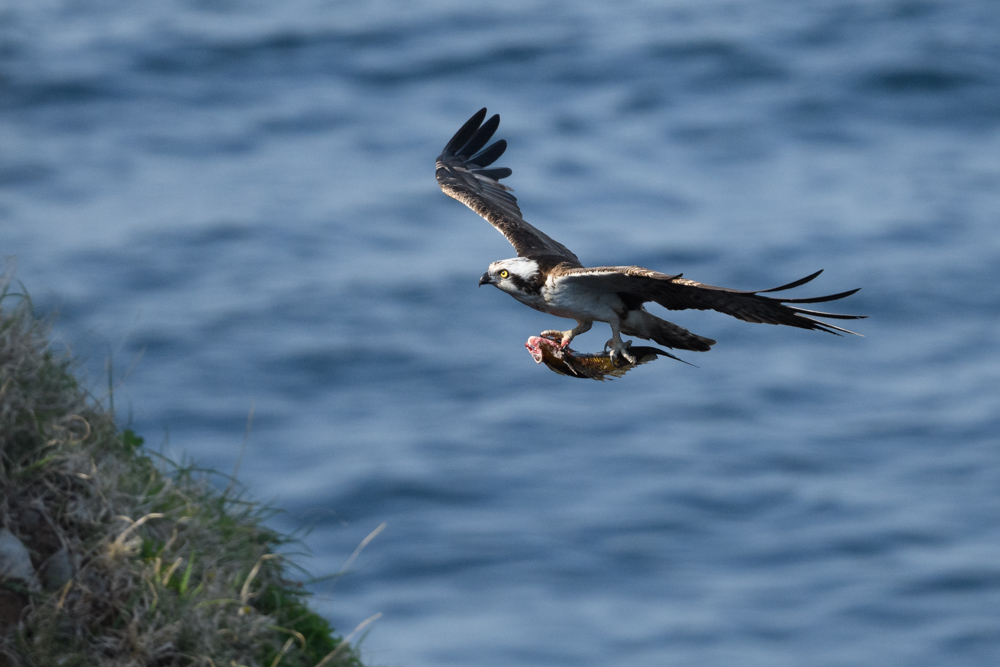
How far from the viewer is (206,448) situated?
163 feet

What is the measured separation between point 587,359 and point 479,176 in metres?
Result: 4.43

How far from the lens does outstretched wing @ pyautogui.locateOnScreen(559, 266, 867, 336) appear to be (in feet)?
18.1

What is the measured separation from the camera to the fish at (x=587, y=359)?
6.19 m

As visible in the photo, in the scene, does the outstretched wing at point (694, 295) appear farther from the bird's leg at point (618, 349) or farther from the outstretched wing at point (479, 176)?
the outstretched wing at point (479, 176)

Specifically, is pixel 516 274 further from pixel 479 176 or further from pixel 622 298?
pixel 479 176

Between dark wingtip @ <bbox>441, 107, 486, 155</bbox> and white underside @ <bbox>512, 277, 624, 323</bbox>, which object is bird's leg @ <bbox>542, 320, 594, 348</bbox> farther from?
dark wingtip @ <bbox>441, 107, 486, 155</bbox>

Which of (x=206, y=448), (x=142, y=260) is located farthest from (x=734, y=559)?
(x=142, y=260)

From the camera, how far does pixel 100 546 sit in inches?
253

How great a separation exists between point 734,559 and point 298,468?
64.8 feet

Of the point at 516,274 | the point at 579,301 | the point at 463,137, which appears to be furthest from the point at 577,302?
the point at 463,137

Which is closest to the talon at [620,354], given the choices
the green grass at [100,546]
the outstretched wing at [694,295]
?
the outstretched wing at [694,295]

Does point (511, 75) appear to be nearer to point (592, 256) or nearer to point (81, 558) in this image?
point (592, 256)

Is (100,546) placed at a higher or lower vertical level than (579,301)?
lower

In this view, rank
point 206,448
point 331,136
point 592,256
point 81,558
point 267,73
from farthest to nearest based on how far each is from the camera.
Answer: point 267,73, point 331,136, point 206,448, point 592,256, point 81,558
